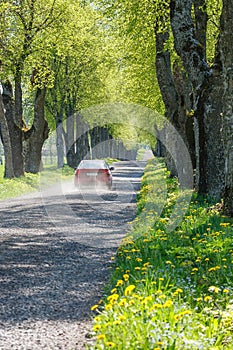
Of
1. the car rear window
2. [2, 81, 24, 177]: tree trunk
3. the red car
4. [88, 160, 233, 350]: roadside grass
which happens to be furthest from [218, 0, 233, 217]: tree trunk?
[2, 81, 24, 177]: tree trunk

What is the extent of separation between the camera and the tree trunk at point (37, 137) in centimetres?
3431

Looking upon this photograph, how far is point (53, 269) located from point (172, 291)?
9.40 feet

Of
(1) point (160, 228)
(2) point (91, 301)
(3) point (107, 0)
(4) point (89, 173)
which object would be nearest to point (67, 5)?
(3) point (107, 0)

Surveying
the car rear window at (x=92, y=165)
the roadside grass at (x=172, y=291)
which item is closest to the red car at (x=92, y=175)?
the car rear window at (x=92, y=165)

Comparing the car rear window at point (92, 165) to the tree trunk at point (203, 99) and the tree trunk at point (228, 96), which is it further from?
the tree trunk at point (228, 96)

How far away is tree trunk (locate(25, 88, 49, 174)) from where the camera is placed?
1351 inches

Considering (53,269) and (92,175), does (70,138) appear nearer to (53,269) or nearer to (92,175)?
(92,175)

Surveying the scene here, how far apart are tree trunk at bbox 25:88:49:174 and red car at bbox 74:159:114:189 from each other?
334 inches

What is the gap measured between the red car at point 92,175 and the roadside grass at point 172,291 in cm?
1302

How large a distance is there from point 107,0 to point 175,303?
19377 mm

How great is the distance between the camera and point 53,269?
9.05m

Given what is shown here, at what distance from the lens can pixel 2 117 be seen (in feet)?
89.6

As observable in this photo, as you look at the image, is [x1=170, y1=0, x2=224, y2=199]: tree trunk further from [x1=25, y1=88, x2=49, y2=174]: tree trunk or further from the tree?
[x1=25, y1=88, x2=49, y2=174]: tree trunk

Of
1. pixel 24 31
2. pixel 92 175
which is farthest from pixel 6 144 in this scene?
pixel 24 31
